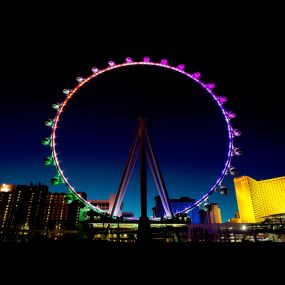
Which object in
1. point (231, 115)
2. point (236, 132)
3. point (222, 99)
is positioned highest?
point (222, 99)

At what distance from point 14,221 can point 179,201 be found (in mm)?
83504

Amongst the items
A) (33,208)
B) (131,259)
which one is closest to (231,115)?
(131,259)

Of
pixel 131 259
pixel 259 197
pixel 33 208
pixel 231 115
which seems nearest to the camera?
pixel 131 259

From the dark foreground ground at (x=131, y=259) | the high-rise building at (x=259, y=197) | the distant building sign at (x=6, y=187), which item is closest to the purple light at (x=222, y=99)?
the dark foreground ground at (x=131, y=259)

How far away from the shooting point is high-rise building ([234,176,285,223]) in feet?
351

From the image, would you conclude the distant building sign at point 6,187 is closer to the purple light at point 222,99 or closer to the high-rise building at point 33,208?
the high-rise building at point 33,208

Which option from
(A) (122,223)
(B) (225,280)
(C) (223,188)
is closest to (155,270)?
(B) (225,280)

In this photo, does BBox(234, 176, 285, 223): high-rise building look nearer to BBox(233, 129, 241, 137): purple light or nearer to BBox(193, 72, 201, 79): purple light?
BBox(233, 129, 241, 137): purple light

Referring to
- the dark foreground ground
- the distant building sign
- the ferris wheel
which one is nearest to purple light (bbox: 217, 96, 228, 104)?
the ferris wheel

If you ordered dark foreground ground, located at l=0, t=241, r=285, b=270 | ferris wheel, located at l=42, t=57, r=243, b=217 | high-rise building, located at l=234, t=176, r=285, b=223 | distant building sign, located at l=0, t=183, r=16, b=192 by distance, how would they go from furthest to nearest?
high-rise building, located at l=234, t=176, r=285, b=223 → distant building sign, located at l=0, t=183, r=16, b=192 → ferris wheel, located at l=42, t=57, r=243, b=217 → dark foreground ground, located at l=0, t=241, r=285, b=270

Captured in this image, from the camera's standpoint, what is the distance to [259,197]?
379 ft

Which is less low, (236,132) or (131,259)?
(236,132)

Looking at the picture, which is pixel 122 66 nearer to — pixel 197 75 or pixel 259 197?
pixel 197 75

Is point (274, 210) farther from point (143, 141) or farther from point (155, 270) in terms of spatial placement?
point (155, 270)
